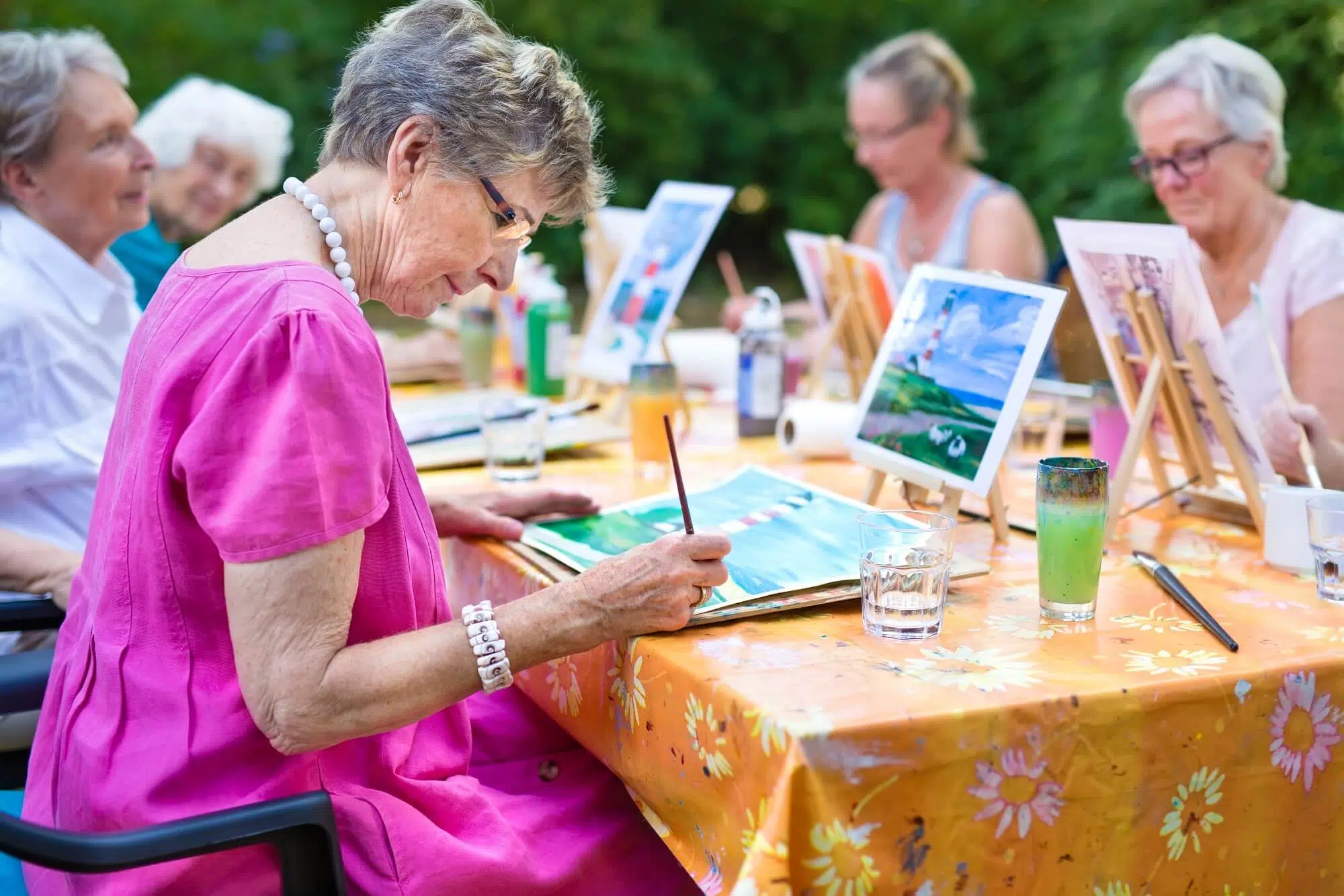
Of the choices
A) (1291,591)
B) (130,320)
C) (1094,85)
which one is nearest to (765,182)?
(1094,85)

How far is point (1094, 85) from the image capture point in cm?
536

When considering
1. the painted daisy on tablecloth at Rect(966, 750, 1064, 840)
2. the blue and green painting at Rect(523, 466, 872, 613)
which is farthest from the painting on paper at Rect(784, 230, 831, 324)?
the painted daisy on tablecloth at Rect(966, 750, 1064, 840)

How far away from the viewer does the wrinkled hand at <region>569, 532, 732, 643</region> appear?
1.37 m

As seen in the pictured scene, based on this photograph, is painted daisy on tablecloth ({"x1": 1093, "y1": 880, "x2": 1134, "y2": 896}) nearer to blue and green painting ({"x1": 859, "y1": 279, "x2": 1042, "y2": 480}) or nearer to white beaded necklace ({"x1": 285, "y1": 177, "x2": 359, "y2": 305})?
blue and green painting ({"x1": 859, "y1": 279, "x2": 1042, "y2": 480})

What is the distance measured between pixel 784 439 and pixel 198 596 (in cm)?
133

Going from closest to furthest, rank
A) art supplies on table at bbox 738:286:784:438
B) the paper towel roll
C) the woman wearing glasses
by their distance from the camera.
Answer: the paper towel roll < art supplies on table at bbox 738:286:784:438 < the woman wearing glasses

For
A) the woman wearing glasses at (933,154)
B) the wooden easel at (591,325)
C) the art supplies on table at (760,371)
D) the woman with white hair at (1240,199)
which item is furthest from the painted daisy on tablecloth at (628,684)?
the woman wearing glasses at (933,154)

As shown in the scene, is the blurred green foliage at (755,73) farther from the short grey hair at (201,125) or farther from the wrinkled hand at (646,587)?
the wrinkled hand at (646,587)

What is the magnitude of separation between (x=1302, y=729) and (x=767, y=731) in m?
0.57

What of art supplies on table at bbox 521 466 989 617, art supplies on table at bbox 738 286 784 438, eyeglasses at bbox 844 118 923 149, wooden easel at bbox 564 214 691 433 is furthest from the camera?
eyeglasses at bbox 844 118 923 149

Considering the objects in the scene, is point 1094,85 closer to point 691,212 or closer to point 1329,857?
point 691,212

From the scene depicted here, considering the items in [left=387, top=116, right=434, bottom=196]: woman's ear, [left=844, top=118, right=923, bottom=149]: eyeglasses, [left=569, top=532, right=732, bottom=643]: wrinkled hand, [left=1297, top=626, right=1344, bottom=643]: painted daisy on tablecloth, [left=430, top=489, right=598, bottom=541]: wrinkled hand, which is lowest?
[left=430, top=489, right=598, bottom=541]: wrinkled hand

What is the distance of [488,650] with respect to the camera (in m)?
1.30

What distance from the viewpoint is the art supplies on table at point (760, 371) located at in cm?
258
